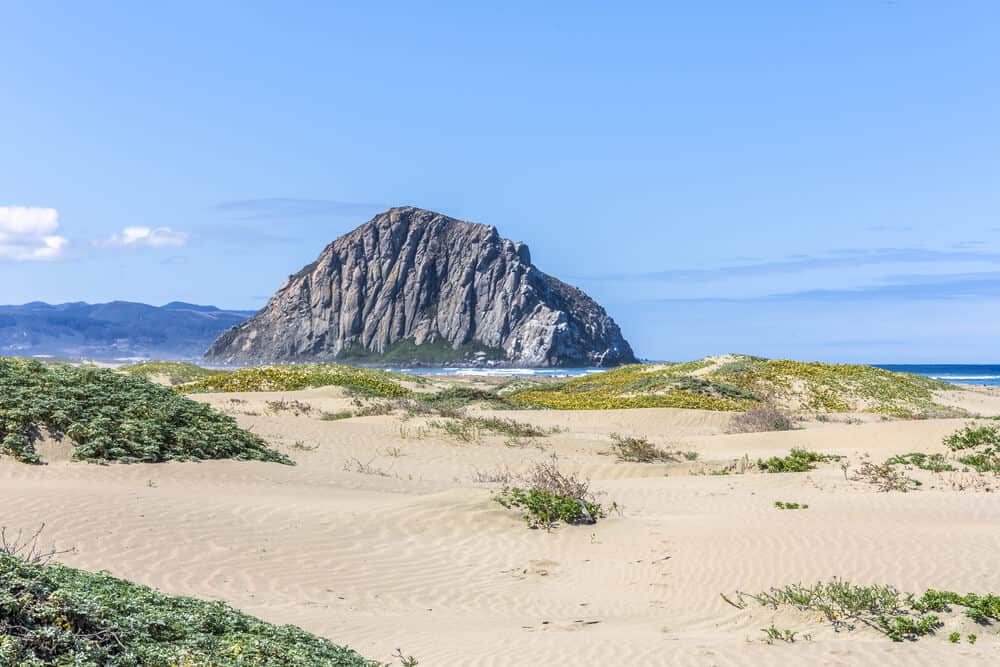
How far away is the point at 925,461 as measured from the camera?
17422mm

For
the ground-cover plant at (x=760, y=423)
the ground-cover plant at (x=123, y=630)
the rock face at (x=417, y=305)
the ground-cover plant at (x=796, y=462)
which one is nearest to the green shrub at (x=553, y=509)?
the ground-cover plant at (x=796, y=462)

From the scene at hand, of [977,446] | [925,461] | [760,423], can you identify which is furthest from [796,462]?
[760,423]

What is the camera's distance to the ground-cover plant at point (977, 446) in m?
16.7

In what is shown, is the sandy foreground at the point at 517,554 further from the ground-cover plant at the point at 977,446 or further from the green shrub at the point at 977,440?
the green shrub at the point at 977,440

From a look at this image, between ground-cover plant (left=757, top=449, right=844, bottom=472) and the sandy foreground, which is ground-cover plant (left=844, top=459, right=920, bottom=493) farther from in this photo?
ground-cover plant (left=757, top=449, right=844, bottom=472)

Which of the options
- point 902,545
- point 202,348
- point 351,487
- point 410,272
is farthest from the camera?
point 202,348

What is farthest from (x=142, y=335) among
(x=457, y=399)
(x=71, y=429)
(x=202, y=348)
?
(x=71, y=429)

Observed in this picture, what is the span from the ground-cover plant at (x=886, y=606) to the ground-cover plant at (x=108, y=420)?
11.3m

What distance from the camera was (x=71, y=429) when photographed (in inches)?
580

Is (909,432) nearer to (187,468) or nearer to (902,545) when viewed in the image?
(902,545)

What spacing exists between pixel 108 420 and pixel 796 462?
14225 mm

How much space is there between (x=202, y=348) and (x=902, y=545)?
185 m

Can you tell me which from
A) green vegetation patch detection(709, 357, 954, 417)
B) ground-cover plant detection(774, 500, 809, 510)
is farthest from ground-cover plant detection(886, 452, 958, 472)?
green vegetation patch detection(709, 357, 954, 417)

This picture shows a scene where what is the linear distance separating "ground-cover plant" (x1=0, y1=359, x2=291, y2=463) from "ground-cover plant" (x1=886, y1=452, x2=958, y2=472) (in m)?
13.3
